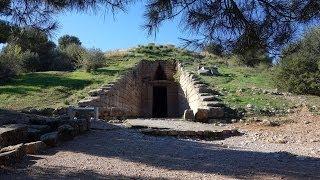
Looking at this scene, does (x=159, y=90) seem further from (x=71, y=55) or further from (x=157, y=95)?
(x=71, y=55)

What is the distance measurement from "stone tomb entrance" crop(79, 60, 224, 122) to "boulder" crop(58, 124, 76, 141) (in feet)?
14.5

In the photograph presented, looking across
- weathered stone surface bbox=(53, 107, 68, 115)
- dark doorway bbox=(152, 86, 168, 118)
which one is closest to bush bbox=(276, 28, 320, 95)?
dark doorway bbox=(152, 86, 168, 118)

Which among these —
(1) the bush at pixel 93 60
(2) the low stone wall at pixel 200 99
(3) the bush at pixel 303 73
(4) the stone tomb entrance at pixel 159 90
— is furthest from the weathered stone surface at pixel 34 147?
(4) the stone tomb entrance at pixel 159 90

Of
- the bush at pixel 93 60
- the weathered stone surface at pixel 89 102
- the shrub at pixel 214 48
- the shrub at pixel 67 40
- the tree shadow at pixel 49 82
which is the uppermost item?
the shrub at pixel 67 40

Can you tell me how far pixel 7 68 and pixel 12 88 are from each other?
118 inches

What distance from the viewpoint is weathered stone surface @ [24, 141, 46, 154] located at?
701cm

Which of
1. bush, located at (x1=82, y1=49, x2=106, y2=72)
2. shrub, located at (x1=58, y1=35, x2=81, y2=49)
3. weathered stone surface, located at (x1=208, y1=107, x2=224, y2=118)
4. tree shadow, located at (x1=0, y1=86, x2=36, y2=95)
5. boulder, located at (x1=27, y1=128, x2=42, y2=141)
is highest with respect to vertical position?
shrub, located at (x1=58, y1=35, x2=81, y2=49)

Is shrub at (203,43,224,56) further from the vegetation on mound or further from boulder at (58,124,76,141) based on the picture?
the vegetation on mound

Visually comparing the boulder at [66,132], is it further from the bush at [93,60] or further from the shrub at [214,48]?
the bush at [93,60]

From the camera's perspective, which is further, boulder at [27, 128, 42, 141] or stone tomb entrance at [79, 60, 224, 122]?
stone tomb entrance at [79, 60, 224, 122]

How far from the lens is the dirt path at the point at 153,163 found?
5.88 m

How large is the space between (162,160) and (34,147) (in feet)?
6.33

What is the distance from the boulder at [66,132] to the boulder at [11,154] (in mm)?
1807

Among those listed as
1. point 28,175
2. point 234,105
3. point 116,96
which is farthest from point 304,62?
point 28,175
